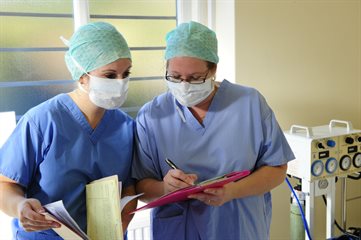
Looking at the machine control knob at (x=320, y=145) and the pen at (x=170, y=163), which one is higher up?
the pen at (x=170, y=163)

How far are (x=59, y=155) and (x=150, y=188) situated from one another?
12.1 inches

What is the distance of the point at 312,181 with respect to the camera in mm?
1898

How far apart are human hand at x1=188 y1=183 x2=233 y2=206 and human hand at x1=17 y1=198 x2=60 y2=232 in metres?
0.40

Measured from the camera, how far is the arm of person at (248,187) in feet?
3.71

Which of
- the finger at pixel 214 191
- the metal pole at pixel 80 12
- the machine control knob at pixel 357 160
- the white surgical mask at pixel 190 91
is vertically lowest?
the machine control knob at pixel 357 160

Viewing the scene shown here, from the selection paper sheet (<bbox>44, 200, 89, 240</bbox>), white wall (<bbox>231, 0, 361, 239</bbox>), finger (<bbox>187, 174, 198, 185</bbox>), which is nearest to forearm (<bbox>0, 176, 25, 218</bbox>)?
paper sheet (<bbox>44, 200, 89, 240</bbox>)

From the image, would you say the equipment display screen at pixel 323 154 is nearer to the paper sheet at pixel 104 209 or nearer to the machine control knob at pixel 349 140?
the machine control knob at pixel 349 140

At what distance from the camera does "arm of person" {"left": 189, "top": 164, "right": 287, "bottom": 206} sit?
→ 44.5 inches

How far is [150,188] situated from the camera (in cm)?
124

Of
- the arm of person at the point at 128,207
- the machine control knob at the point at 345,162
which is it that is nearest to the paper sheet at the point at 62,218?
the arm of person at the point at 128,207

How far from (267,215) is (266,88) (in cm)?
96

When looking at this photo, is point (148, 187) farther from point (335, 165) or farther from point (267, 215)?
point (335, 165)

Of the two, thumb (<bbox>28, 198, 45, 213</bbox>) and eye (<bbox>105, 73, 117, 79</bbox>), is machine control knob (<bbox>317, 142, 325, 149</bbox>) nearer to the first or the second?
eye (<bbox>105, 73, 117, 79</bbox>)

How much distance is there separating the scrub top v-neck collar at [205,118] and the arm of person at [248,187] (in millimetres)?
212
